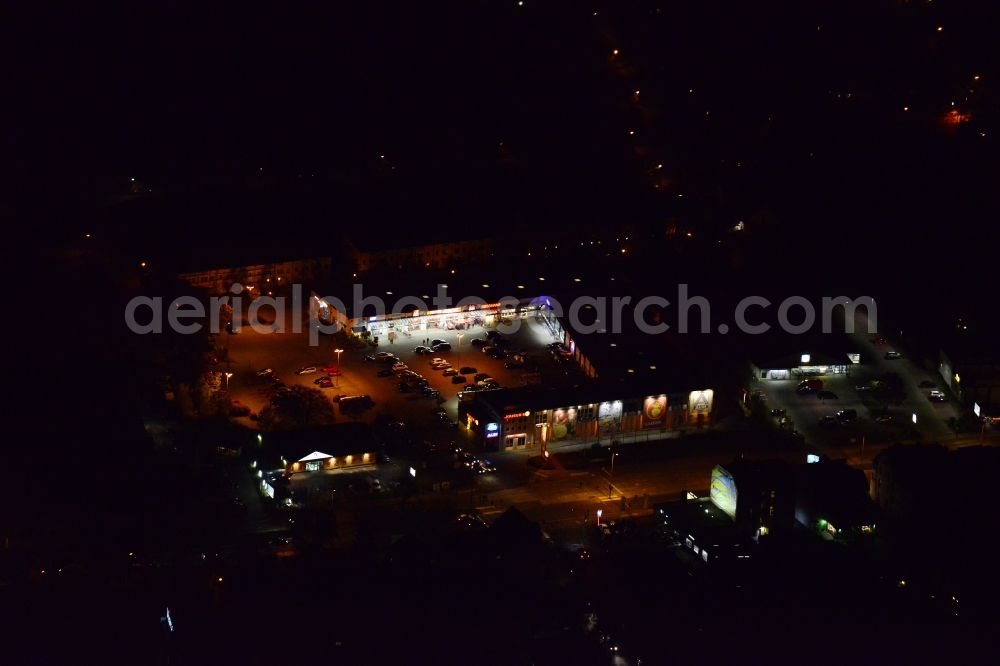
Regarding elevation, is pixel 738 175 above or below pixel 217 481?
above

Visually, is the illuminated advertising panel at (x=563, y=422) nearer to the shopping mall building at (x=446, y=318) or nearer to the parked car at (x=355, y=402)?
the parked car at (x=355, y=402)

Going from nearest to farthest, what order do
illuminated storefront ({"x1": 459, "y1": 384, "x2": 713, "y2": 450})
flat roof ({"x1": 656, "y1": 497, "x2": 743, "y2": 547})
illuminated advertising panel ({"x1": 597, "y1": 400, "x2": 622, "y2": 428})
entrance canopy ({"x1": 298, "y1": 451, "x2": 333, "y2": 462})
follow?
1. flat roof ({"x1": 656, "y1": 497, "x2": 743, "y2": 547})
2. entrance canopy ({"x1": 298, "y1": 451, "x2": 333, "y2": 462})
3. illuminated storefront ({"x1": 459, "y1": 384, "x2": 713, "y2": 450})
4. illuminated advertising panel ({"x1": 597, "y1": 400, "x2": 622, "y2": 428})

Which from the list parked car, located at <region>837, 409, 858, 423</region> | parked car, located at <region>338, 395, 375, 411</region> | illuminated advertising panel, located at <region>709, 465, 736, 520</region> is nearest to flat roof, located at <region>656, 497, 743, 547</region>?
illuminated advertising panel, located at <region>709, 465, 736, 520</region>

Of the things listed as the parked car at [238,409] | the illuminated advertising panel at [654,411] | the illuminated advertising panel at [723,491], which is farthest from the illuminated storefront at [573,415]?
the parked car at [238,409]

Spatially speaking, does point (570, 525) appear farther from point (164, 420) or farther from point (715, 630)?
point (164, 420)

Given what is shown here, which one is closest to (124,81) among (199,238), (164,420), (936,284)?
(199,238)

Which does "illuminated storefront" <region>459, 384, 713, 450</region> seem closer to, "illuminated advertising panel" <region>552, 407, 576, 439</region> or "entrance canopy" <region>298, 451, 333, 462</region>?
"illuminated advertising panel" <region>552, 407, 576, 439</region>
